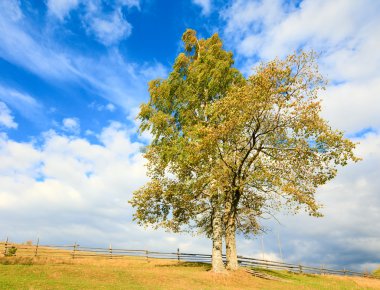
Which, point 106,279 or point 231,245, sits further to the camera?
point 231,245

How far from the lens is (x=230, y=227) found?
27.9 m

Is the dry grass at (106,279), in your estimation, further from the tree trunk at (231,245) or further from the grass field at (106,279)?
the tree trunk at (231,245)

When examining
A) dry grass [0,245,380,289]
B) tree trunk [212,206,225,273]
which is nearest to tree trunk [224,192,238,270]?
dry grass [0,245,380,289]

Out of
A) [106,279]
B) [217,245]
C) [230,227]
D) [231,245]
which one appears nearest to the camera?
[106,279]

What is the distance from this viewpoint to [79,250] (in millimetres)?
38938

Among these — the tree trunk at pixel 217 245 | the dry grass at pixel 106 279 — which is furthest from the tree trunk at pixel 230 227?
the tree trunk at pixel 217 245

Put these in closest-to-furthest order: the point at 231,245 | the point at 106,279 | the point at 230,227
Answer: the point at 106,279 < the point at 231,245 < the point at 230,227

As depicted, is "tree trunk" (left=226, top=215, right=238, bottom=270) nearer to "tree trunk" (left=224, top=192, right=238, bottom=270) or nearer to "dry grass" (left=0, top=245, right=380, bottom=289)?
"tree trunk" (left=224, top=192, right=238, bottom=270)

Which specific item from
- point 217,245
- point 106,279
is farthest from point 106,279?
point 217,245

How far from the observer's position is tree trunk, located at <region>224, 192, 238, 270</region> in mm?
27056

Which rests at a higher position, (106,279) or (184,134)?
(184,134)

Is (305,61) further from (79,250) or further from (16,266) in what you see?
(79,250)

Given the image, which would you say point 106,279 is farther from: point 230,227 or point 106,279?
point 230,227

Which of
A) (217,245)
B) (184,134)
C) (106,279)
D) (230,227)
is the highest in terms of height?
(184,134)
